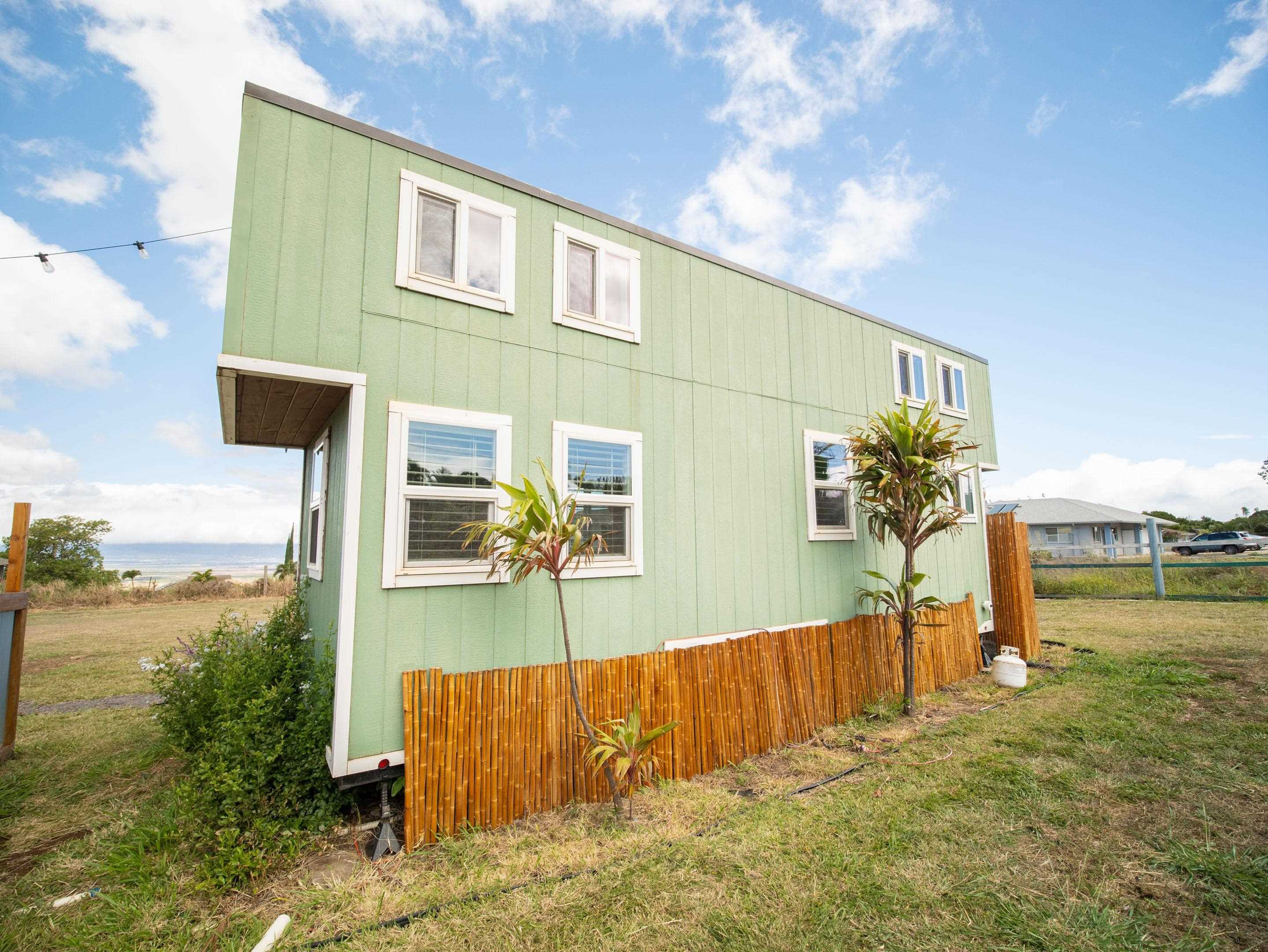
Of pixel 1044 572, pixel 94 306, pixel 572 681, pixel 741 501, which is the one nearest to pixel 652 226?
pixel 741 501

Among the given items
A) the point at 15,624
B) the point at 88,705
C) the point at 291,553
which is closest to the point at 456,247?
the point at 15,624

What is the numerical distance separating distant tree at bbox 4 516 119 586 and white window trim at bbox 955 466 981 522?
30953 mm

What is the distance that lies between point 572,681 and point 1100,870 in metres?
3.21

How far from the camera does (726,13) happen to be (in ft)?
26.5

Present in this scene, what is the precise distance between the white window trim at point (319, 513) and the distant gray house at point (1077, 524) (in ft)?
122

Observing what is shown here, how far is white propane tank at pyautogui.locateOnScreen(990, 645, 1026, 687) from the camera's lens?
7191 millimetres

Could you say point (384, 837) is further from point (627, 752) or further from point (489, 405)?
point (489, 405)

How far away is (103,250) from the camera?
719 cm

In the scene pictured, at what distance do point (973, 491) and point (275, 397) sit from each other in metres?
9.99

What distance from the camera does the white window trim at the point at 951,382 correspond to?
8820 mm

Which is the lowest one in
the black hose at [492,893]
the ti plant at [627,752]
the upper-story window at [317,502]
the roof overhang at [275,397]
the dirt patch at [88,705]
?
the dirt patch at [88,705]

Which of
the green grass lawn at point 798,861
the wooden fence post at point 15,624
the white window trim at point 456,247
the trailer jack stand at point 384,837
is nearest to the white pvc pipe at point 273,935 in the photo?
the green grass lawn at point 798,861

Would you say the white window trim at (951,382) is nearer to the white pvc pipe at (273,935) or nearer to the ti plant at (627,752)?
the ti plant at (627,752)

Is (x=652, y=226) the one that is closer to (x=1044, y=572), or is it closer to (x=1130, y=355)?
(x=1044, y=572)
